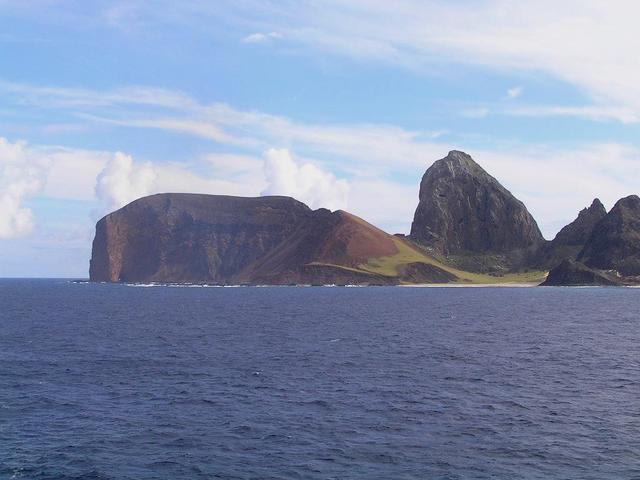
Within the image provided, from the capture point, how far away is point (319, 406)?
5062 centimetres

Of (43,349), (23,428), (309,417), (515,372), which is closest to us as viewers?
(23,428)

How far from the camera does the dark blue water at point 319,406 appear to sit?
122 ft

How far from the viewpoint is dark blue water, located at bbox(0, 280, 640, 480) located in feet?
122

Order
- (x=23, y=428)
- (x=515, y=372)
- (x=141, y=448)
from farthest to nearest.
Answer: (x=515, y=372) < (x=23, y=428) < (x=141, y=448)

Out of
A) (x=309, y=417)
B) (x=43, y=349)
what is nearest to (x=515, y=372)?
(x=309, y=417)

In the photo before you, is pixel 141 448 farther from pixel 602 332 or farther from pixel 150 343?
pixel 602 332

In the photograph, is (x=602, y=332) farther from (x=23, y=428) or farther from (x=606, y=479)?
(x=23, y=428)

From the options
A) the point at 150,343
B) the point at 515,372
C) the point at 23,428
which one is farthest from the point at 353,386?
the point at 150,343

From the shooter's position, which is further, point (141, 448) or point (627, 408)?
point (627, 408)

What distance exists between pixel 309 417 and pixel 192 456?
10.8 metres

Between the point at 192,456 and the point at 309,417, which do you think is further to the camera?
the point at 309,417

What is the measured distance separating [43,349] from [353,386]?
43705mm

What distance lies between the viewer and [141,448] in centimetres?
3997

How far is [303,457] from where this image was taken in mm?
38531
